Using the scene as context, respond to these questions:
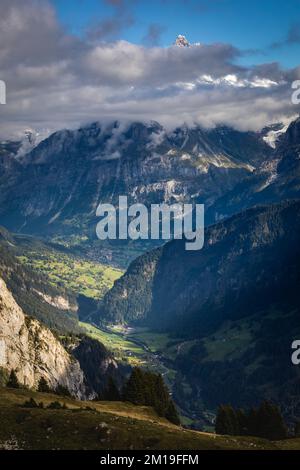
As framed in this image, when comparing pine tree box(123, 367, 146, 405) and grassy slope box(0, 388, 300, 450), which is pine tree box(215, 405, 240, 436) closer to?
pine tree box(123, 367, 146, 405)

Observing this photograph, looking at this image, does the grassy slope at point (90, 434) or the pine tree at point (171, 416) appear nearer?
the grassy slope at point (90, 434)

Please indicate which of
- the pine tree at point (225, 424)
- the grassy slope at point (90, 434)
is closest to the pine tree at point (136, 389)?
the pine tree at point (225, 424)

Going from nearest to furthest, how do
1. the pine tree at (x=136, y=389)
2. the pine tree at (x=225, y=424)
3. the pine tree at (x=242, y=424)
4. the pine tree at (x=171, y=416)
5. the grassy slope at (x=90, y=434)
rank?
the grassy slope at (x=90, y=434) < the pine tree at (x=171, y=416) < the pine tree at (x=136, y=389) < the pine tree at (x=225, y=424) < the pine tree at (x=242, y=424)

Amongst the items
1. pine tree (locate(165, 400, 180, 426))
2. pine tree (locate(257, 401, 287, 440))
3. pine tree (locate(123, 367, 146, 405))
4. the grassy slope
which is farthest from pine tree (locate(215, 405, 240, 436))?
the grassy slope

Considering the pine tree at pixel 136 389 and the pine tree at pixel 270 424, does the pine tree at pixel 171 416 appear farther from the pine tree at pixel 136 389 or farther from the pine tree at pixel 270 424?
the pine tree at pixel 270 424

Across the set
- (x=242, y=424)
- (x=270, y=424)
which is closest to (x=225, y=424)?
(x=242, y=424)

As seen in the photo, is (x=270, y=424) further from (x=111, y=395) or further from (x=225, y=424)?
(x=111, y=395)
